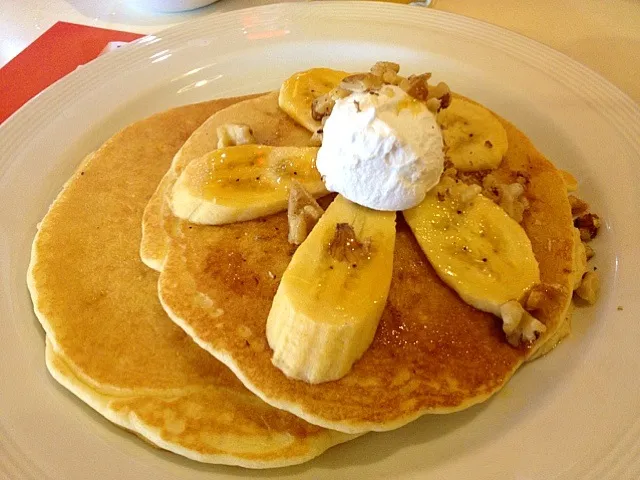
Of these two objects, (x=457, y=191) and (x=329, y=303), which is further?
(x=457, y=191)

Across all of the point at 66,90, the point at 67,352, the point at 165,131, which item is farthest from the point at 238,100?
the point at 67,352

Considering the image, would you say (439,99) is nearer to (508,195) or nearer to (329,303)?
(508,195)

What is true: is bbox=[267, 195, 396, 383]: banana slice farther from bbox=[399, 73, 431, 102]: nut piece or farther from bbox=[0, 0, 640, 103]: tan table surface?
bbox=[0, 0, 640, 103]: tan table surface

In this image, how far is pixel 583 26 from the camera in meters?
2.52

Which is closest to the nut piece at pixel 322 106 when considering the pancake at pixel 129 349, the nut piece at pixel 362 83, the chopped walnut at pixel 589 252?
the nut piece at pixel 362 83

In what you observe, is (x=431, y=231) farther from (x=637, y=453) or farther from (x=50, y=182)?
(x=50, y=182)

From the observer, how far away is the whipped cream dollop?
1.38m

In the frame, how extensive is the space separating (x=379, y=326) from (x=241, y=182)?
0.59 m

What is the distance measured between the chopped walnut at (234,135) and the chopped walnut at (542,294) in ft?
3.13

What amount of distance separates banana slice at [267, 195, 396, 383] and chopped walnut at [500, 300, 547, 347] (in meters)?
0.31

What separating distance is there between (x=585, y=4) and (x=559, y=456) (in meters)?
2.33

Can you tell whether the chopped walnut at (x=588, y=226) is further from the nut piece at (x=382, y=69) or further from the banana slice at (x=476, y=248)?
the nut piece at (x=382, y=69)

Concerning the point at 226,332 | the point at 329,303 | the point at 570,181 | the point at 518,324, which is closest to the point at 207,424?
the point at 226,332

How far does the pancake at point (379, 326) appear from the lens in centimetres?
125
